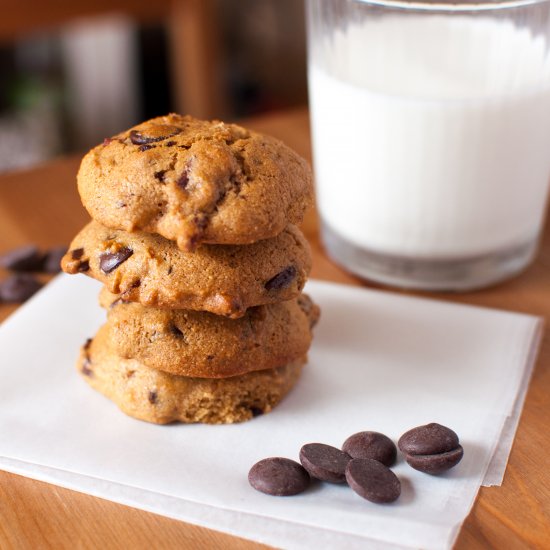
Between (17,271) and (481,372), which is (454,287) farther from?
(17,271)

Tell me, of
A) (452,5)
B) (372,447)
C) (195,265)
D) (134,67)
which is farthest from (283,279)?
(134,67)

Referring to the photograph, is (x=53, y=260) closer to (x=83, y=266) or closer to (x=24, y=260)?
(x=24, y=260)

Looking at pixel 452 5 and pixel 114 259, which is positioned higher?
pixel 452 5

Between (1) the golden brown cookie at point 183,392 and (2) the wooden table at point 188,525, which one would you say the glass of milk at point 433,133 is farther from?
(1) the golden brown cookie at point 183,392

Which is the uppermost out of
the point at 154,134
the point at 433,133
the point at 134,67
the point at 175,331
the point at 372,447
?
the point at 154,134

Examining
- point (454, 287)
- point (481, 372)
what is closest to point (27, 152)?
point (454, 287)

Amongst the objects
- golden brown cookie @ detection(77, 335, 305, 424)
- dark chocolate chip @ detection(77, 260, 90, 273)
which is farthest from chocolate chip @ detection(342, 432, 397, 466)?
dark chocolate chip @ detection(77, 260, 90, 273)

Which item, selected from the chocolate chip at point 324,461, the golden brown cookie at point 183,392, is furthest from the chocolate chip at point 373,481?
the golden brown cookie at point 183,392
